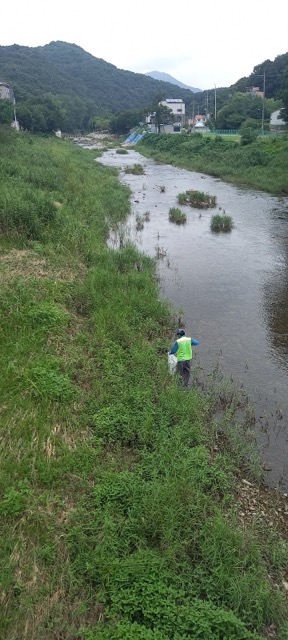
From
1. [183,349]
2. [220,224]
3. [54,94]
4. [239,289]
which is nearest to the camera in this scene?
[183,349]

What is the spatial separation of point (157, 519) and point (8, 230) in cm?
1163

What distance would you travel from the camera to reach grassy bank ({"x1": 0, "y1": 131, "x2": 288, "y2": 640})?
482cm

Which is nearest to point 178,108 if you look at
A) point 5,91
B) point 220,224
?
point 5,91

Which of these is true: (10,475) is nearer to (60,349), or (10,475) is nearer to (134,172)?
(60,349)

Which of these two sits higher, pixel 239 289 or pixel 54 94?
pixel 54 94

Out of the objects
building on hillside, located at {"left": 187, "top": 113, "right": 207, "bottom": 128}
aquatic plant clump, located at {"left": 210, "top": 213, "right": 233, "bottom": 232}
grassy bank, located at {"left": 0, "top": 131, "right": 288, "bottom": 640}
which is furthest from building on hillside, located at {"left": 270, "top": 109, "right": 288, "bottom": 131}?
grassy bank, located at {"left": 0, "top": 131, "right": 288, "bottom": 640}

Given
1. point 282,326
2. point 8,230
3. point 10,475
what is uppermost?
point 8,230

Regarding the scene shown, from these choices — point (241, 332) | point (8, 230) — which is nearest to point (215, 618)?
point (241, 332)

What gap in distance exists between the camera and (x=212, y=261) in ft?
65.9

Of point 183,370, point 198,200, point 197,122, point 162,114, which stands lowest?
point 183,370

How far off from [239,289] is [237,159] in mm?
36732

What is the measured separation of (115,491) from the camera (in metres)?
6.14

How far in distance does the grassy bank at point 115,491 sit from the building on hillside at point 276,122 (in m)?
64.4

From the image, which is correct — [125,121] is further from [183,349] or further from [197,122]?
[183,349]
